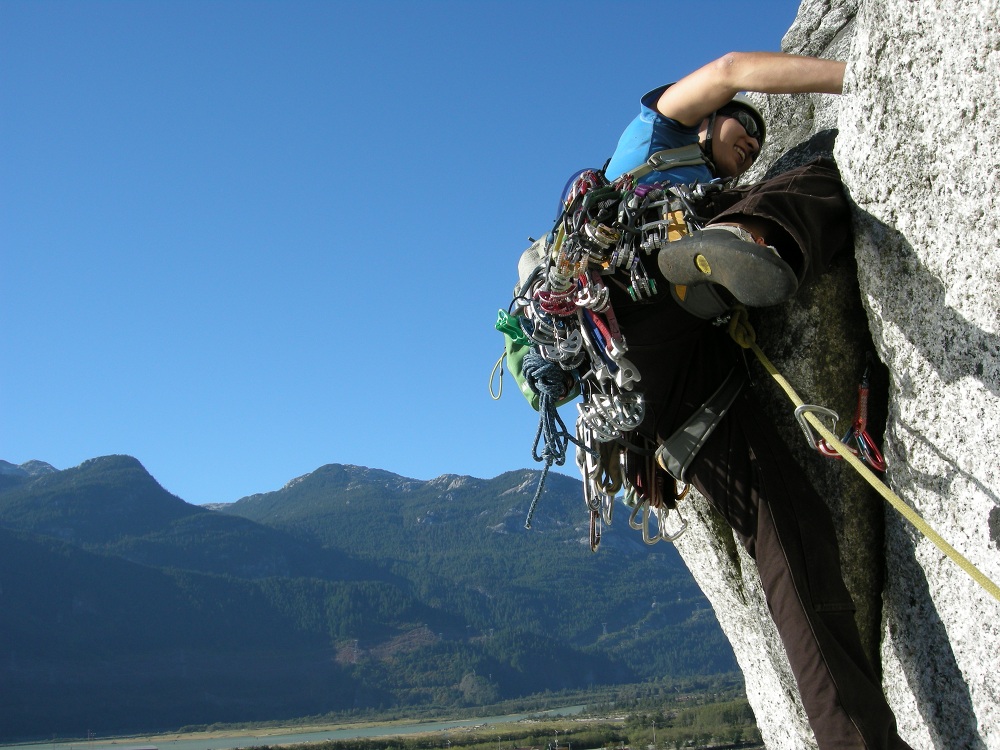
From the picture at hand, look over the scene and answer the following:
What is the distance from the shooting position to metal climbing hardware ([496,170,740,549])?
4141 mm

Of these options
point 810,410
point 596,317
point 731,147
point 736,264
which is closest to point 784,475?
point 810,410

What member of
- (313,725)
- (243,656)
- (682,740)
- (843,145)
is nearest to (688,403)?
(843,145)

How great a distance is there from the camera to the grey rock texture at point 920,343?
11.0ft

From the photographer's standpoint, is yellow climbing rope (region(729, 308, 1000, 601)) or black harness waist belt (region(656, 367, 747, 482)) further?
black harness waist belt (region(656, 367, 747, 482))

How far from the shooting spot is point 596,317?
4.38 m

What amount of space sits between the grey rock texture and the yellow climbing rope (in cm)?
18

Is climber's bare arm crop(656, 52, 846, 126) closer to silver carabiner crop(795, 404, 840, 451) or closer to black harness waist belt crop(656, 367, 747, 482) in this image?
black harness waist belt crop(656, 367, 747, 482)

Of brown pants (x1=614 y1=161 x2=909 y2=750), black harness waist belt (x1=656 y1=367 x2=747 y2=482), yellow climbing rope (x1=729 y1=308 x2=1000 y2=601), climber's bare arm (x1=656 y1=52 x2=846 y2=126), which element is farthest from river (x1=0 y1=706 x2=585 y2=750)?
climber's bare arm (x1=656 y1=52 x2=846 y2=126)

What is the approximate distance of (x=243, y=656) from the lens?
654 feet

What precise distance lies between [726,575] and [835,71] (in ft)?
8.76

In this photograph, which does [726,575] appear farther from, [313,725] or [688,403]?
[313,725]

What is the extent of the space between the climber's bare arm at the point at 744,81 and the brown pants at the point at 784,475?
1.14 feet

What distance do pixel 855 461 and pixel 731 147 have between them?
1781mm

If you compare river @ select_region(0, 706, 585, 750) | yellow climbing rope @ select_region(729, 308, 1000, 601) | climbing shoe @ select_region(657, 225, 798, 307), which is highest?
climbing shoe @ select_region(657, 225, 798, 307)
